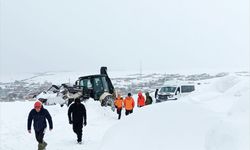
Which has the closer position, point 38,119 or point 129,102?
point 38,119

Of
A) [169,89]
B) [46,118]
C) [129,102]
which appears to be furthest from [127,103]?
[169,89]

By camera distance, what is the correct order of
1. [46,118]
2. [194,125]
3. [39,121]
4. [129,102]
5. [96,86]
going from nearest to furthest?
1. [194,125]
2. [39,121]
3. [46,118]
4. [129,102]
5. [96,86]

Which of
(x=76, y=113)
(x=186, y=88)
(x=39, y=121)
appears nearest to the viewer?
(x=39, y=121)

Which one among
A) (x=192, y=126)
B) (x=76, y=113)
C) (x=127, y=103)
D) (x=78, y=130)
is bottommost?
(x=78, y=130)

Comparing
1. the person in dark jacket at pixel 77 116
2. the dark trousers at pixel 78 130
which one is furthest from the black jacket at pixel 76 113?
the dark trousers at pixel 78 130

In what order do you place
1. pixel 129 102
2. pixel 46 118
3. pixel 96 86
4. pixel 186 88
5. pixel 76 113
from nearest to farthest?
pixel 46 118, pixel 76 113, pixel 129 102, pixel 96 86, pixel 186 88

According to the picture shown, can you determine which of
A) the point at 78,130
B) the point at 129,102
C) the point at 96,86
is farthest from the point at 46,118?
the point at 96,86

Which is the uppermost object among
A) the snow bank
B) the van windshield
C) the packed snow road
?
the snow bank

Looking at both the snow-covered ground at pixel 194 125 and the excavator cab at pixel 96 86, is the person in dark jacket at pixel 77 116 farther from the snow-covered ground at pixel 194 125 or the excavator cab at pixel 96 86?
the excavator cab at pixel 96 86

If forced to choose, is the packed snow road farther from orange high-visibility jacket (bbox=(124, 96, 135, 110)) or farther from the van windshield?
the van windshield

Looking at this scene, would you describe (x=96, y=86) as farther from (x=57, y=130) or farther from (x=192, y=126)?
(x=192, y=126)

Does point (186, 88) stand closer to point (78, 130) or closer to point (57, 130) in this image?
point (57, 130)

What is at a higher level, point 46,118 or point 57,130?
point 46,118

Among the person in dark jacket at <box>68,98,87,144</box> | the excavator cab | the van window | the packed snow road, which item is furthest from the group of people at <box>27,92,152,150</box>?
the van window
